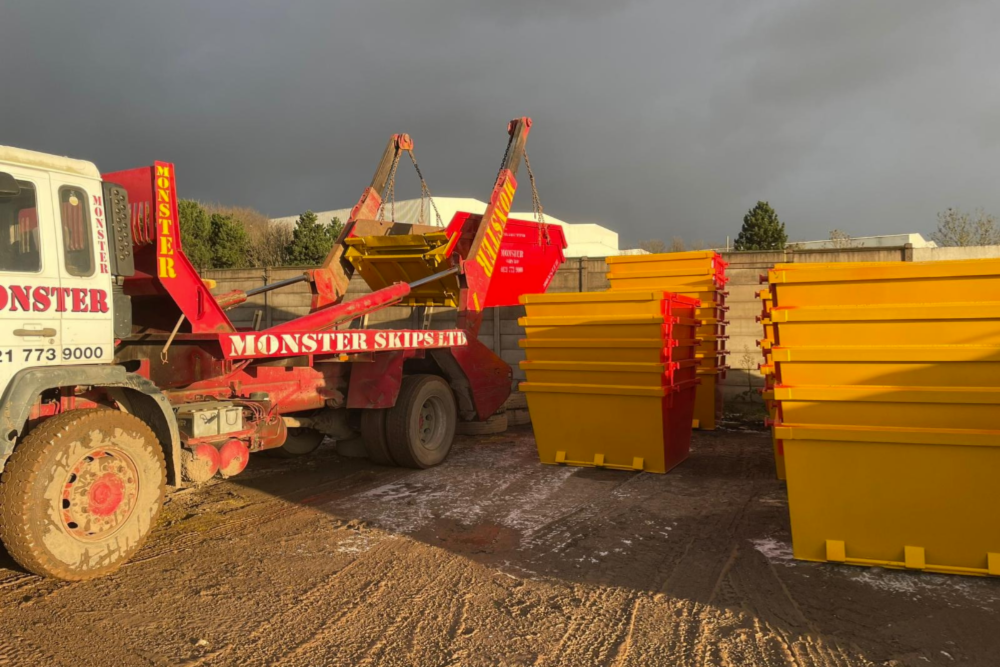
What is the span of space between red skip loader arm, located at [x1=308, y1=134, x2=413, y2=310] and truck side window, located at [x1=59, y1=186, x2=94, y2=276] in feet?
12.6

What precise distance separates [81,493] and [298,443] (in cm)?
369

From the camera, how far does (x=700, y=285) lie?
9250 millimetres

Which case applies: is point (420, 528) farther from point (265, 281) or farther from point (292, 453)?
point (265, 281)

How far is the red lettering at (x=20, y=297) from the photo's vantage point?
413 cm

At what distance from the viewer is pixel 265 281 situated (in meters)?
13.1

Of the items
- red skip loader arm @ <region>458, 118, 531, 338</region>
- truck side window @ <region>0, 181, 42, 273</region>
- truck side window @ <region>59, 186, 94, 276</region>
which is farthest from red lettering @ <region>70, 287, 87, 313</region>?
red skip loader arm @ <region>458, 118, 531, 338</region>

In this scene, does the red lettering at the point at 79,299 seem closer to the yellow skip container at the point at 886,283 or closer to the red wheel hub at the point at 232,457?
the red wheel hub at the point at 232,457

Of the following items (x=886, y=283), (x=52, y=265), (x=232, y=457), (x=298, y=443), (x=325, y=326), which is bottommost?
(x=298, y=443)

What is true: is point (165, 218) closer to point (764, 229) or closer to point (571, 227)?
point (764, 229)

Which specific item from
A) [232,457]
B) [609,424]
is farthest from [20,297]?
[609,424]

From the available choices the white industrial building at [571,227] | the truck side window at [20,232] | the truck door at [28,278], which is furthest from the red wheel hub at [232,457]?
the white industrial building at [571,227]

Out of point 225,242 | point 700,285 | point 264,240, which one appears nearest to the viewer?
point 700,285

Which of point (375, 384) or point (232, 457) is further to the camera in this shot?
point (375, 384)

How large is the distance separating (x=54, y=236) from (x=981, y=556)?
5.99 m
